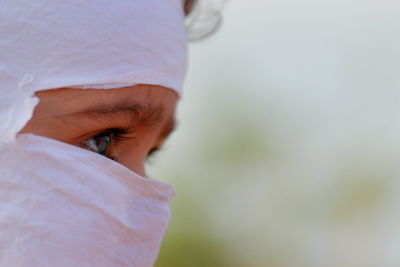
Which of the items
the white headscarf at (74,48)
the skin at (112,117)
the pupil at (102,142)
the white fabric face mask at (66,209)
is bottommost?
the white fabric face mask at (66,209)

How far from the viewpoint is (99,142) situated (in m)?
1.47

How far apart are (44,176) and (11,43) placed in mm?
261

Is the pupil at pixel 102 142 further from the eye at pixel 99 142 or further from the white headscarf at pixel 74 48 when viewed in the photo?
the white headscarf at pixel 74 48

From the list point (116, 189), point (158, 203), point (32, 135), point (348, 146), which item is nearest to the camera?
point (32, 135)

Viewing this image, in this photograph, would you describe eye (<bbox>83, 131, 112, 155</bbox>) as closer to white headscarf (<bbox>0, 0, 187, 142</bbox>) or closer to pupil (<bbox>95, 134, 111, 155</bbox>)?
pupil (<bbox>95, 134, 111, 155</bbox>)

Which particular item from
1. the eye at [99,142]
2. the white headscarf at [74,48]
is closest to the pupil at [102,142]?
the eye at [99,142]

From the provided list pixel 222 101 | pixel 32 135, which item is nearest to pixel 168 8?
pixel 32 135

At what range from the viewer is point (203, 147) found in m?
5.82

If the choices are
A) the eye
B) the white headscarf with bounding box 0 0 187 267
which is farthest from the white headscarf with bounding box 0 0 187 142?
the eye

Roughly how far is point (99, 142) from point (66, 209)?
0.61ft

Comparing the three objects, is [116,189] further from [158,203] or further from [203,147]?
[203,147]

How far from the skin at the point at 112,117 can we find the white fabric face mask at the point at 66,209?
36 mm

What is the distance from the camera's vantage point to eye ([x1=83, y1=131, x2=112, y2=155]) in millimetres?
1437

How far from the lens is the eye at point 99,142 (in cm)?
144
